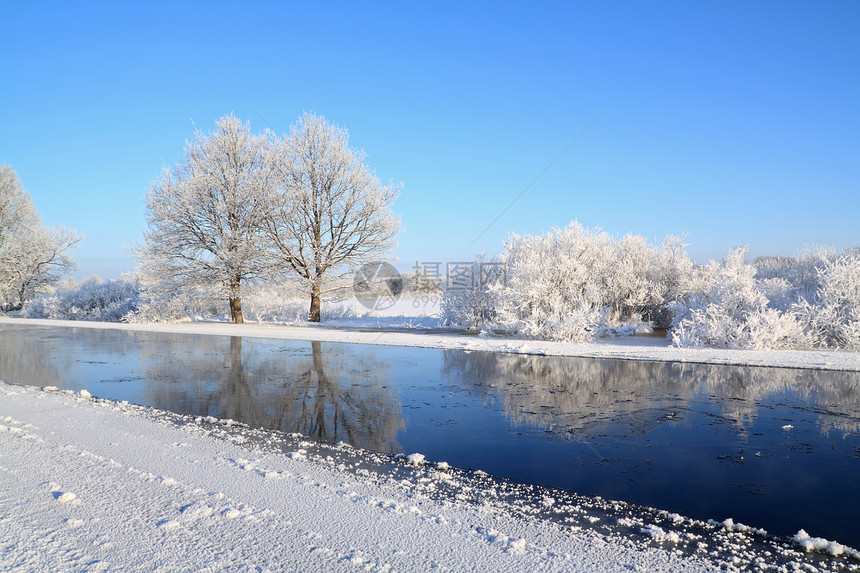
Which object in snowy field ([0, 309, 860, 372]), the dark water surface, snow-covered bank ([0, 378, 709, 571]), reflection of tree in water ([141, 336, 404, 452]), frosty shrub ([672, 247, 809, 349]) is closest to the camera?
snow-covered bank ([0, 378, 709, 571])

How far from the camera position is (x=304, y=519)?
11.8ft

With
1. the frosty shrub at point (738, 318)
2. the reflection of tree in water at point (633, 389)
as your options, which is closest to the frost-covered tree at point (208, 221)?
the reflection of tree in water at point (633, 389)

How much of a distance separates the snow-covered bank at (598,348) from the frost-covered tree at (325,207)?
430 centimetres

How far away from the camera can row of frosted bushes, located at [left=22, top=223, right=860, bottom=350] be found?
13.6m

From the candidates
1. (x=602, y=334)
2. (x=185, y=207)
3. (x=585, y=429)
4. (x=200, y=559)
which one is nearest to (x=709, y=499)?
(x=585, y=429)

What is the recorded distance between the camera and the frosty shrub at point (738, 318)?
13273mm

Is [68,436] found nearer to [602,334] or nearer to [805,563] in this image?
[805,563]

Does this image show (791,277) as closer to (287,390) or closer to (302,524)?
(287,390)

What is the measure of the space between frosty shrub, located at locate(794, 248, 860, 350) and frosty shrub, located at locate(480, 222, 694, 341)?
4.78 metres

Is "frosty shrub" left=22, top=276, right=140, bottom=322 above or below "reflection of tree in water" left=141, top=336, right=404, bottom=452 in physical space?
above

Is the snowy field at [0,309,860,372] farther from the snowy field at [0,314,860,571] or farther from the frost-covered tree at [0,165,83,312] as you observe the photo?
the frost-covered tree at [0,165,83,312]

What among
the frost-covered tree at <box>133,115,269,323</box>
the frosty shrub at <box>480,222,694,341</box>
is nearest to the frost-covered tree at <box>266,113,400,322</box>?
the frost-covered tree at <box>133,115,269,323</box>

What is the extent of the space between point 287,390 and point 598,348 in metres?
8.54

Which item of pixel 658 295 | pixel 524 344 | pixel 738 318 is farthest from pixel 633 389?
pixel 658 295
